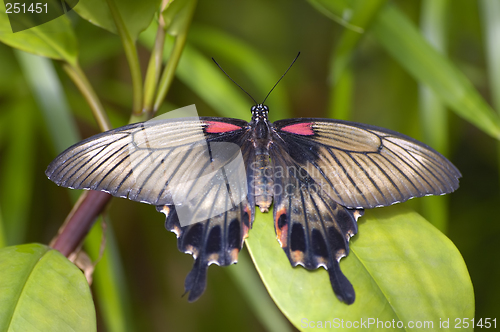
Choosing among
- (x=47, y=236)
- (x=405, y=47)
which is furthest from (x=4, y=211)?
(x=405, y=47)

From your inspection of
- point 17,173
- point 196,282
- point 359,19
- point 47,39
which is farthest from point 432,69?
point 17,173

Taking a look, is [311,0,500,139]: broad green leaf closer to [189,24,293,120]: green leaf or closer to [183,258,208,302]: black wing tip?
[189,24,293,120]: green leaf

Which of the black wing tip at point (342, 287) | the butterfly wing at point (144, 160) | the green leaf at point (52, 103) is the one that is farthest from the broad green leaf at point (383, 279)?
the green leaf at point (52, 103)

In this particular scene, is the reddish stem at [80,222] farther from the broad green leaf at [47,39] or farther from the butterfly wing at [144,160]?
the broad green leaf at [47,39]

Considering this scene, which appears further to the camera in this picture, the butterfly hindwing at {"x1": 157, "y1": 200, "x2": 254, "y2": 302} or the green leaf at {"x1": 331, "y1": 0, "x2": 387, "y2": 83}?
the green leaf at {"x1": 331, "y1": 0, "x2": 387, "y2": 83}

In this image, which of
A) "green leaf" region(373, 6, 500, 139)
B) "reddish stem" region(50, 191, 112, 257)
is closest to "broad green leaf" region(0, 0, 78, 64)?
"reddish stem" region(50, 191, 112, 257)

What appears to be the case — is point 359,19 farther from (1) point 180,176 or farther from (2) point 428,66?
(1) point 180,176
